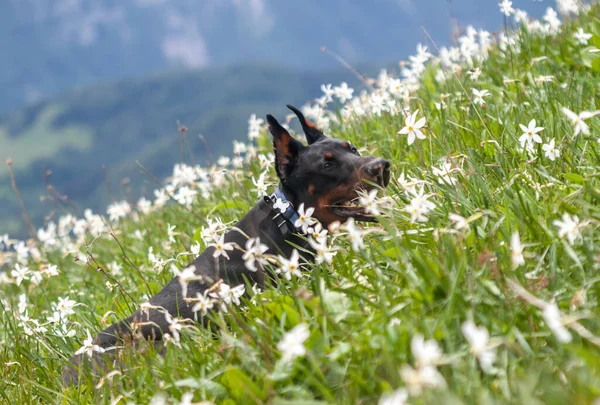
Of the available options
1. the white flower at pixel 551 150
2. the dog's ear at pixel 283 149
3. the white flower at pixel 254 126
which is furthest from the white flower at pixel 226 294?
the white flower at pixel 254 126

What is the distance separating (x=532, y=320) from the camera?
2.91 metres

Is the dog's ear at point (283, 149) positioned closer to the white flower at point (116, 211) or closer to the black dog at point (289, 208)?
the black dog at point (289, 208)

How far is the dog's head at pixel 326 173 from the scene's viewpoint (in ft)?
16.9

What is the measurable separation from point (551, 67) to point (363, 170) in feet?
10.00

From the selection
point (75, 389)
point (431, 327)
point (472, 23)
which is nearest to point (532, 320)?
point (431, 327)

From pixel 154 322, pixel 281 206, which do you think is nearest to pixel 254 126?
pixel 281 206

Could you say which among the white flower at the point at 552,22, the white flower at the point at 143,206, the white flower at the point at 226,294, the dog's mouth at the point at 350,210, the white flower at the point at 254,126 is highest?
the white flower at the point at 254,126

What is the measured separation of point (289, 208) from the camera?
5215 mm

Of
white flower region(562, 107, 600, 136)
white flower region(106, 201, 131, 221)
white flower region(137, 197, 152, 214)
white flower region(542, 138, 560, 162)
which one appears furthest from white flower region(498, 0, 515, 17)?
white flower region(137, 197, 152, 214)

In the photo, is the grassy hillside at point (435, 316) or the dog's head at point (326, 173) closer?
the grassy hillside at point (435, 316)

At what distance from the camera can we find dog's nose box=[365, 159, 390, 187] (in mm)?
5051

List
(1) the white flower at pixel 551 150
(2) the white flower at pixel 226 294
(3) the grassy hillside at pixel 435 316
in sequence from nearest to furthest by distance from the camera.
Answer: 1. (3) the grassy hillside at pixel 435 316
2. (2) the white flower at pixel 226 294
3. (1) the white flower at pixel 551 150

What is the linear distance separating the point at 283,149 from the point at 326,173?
46 cm

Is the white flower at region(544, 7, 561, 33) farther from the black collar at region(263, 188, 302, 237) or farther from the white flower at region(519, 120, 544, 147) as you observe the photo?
the black collar at region(263, 188, 302, 237)
